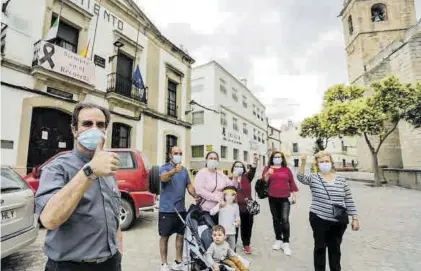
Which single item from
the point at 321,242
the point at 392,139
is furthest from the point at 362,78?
the point at 321,242

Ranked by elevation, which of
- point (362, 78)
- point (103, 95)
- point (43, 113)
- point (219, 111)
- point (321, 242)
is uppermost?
point (362, 78)

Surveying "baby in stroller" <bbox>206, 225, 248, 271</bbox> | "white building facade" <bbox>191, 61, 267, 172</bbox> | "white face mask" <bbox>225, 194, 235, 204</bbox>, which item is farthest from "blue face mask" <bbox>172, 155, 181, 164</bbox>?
"white building facade" <bbox>191, 61, 267, 172</bbox>

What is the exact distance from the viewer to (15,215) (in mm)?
3199

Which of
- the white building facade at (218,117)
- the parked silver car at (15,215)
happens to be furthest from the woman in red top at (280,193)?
the white building facade at (218,117)

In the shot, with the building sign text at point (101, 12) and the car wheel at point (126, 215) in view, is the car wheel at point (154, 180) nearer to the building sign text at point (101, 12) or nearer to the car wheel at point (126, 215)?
the car wheel at point (126, 215)

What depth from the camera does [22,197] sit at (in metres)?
3.38

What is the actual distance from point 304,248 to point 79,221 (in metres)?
4.52

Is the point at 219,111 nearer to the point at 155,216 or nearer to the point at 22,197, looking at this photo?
the point at 155,216

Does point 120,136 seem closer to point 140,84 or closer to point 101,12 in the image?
point 140,84

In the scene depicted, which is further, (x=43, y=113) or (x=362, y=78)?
(x=362, y=78)

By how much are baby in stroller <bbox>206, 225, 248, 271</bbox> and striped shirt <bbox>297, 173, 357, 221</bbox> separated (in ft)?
3.97

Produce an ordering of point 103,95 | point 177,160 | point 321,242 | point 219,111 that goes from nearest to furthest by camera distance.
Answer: point 321,242
point 177,160
point 103,95
point 219,111

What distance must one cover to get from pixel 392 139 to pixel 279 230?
77.0 feet

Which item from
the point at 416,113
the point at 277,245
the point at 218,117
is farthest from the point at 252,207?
the point at 218,117
